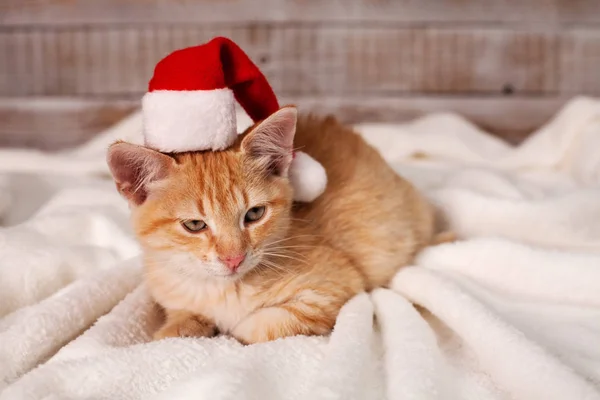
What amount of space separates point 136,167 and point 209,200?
0.14 m

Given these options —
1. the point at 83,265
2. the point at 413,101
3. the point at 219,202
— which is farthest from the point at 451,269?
the point at 413,101

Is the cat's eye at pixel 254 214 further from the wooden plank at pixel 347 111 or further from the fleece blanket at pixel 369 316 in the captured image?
the wooden plank at pixel 347 111

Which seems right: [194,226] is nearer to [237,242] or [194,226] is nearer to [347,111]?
[237,242]

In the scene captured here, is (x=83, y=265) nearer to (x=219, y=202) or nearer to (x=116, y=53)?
(x=219, y=202)

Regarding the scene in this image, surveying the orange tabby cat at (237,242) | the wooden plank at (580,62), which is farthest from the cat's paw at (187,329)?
the wooden plank at (580,62)

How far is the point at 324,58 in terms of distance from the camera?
7.77 ft

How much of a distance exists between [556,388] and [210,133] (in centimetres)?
64

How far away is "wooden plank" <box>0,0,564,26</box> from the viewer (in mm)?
2295

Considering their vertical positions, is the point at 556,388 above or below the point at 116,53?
below

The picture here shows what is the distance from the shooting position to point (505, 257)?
1.20 meters

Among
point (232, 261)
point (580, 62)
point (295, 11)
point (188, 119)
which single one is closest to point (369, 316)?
point (232, 261)

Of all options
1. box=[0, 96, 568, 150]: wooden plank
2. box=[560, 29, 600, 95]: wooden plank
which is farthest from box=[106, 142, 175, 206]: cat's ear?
box=[560, 29, 600, 95]: wooden plank

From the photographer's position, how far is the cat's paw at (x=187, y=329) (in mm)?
984

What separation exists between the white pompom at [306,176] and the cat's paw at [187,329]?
30cm
